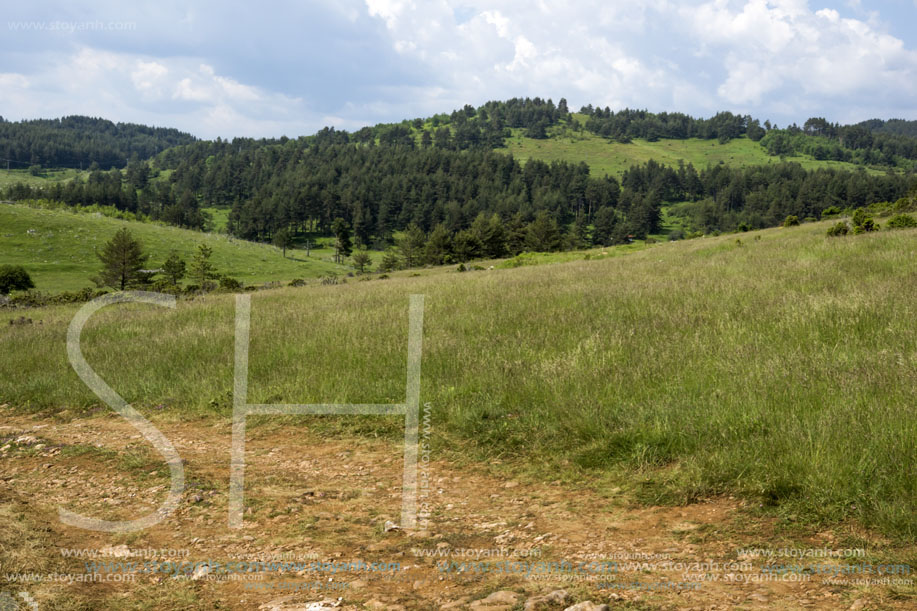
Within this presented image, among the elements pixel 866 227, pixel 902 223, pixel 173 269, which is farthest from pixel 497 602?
pixel 173 269

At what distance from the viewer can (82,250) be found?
67.1 metres

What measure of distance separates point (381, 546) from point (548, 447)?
2.05 metres

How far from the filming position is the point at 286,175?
184 metres

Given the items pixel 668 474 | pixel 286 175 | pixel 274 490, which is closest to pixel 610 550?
pixel 668 474

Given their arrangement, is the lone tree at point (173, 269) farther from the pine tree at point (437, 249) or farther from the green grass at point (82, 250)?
the pine tree at point (437, 249)

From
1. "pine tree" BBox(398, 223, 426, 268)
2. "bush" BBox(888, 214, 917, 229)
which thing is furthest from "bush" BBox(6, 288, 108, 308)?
"pine tree" BBox(398, 223, 426, 268)

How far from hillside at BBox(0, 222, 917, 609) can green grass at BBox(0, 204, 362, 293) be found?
5492 centimetres

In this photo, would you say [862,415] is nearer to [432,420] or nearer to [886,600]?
[886,600]

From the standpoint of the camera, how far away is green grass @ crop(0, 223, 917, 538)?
3992 mm

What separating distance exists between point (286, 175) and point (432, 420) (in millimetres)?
193091

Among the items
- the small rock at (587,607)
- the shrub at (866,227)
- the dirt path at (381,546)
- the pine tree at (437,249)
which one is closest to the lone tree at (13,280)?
the pine tree at (437,249)

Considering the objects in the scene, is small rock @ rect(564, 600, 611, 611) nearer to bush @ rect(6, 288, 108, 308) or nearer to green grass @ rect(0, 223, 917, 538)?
green grass @ rect(0, 223, 917, 538)

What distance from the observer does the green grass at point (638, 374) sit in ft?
13.1

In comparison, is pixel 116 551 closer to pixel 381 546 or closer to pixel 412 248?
pixel 381 546
